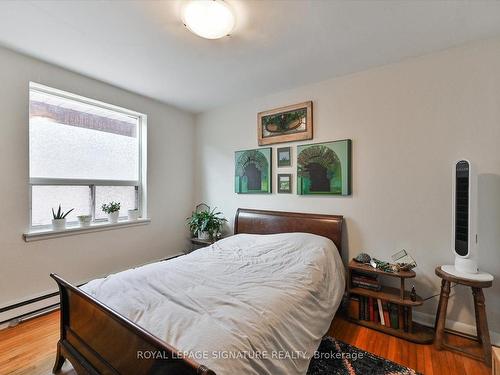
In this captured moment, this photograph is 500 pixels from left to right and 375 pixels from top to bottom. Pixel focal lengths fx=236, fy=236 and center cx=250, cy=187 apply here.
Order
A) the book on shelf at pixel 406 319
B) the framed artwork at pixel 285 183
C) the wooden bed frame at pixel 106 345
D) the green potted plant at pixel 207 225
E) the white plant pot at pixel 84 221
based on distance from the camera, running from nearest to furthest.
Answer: the wooden bed frame at pixel 106 345 → the book on shelf at pixel 406 319 → the white plant pot at pixel 84 221 → the framed artwork at pixel 285 183 → the green potted plant at pixel 207 225

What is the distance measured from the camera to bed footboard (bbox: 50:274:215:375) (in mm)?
939

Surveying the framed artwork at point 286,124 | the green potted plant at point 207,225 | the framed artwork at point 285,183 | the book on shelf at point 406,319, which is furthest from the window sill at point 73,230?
the book on shelf at point 406,319

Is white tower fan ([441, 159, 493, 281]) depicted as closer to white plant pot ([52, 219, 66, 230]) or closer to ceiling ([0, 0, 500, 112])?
ceiling ([0, 0, 500, 112])

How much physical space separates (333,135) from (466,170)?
4.11ft

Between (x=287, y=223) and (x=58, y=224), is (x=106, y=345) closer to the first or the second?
(x=58, y=224)

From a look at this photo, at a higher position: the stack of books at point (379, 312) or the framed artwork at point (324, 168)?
the framed artwork at point (324, 168)

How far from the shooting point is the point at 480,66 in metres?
2.02

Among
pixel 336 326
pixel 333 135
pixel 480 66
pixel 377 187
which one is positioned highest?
pixel 480 66

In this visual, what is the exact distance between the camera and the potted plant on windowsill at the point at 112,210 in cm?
298

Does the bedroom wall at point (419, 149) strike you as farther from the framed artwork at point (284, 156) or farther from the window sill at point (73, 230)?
the window sill at point (73, 230)

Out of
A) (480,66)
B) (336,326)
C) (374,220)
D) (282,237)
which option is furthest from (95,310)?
(480,66)

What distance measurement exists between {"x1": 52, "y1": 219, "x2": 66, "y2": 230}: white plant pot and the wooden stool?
11.9 ft

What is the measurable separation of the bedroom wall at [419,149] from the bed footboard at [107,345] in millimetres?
2204

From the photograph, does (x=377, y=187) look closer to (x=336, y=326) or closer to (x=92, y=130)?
(x=336, y=326)
